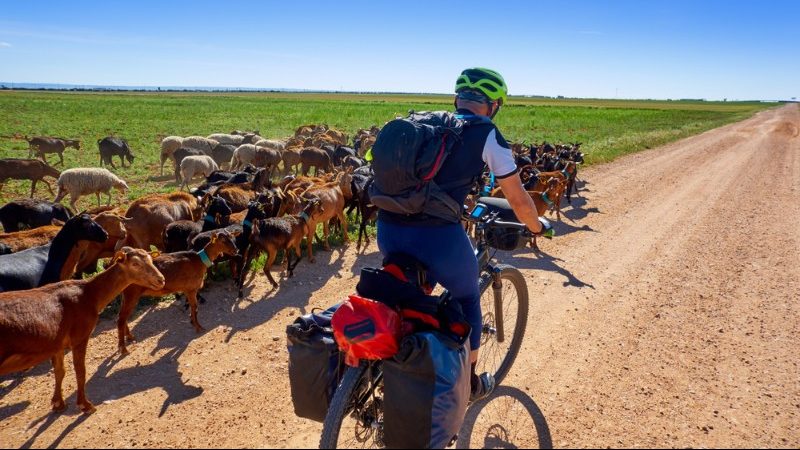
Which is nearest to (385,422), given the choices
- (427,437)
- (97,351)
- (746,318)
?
(427,437)

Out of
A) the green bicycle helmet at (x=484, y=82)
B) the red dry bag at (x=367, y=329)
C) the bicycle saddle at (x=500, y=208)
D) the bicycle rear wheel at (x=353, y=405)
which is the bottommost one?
the bicycle rear wheel at (x=353, y=405)

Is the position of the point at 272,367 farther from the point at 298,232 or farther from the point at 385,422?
the point at 298,232

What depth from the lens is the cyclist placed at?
3.19m

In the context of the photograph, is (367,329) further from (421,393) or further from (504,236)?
(504,236)

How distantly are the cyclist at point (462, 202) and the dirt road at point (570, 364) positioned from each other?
1.60 metres

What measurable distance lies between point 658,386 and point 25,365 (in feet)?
20.3

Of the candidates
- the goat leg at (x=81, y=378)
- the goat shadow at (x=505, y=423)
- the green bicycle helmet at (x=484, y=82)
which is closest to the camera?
the green bicycle helmet at (x=484, y=82)

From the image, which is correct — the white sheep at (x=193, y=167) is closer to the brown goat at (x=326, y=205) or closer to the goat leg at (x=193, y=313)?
the brown goat at (x=326, y=205)

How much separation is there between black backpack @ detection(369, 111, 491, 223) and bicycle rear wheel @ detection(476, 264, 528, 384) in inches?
68.3

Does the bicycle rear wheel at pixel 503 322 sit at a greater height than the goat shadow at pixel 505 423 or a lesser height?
greater

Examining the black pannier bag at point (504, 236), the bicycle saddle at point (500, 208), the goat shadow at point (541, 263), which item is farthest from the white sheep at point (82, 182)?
the black pannier bag at point (504, 236)

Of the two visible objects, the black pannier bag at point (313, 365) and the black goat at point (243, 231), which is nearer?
the black pannier bag at point (313, 365)

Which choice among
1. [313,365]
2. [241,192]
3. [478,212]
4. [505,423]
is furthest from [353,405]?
[241,192]

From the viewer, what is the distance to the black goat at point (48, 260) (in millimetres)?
5918
